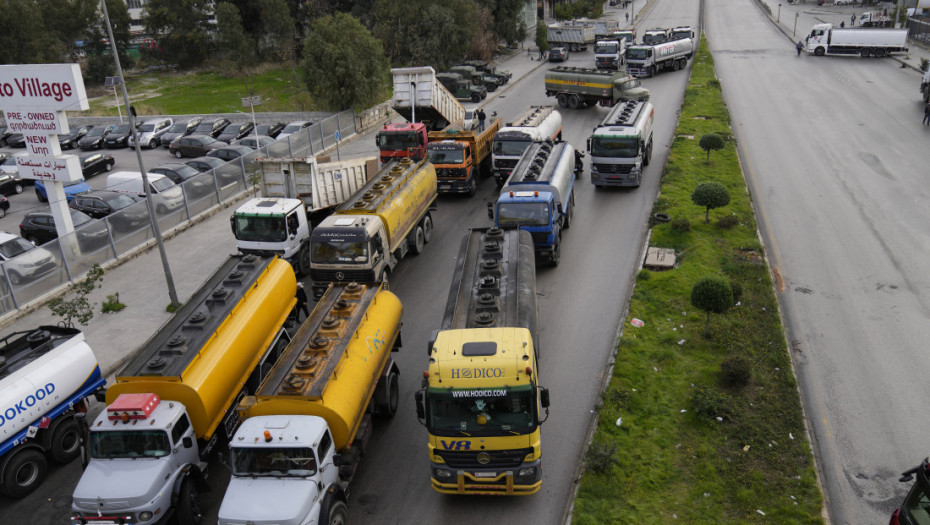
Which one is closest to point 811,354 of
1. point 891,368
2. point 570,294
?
point 891,368

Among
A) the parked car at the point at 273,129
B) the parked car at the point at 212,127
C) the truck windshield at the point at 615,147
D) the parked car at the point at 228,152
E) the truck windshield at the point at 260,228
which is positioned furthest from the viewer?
the parked car at the point at 212,127

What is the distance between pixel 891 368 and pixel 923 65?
41.5 meters

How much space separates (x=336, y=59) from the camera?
3991 cm

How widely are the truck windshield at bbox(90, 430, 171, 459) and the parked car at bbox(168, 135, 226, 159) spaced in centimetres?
2879

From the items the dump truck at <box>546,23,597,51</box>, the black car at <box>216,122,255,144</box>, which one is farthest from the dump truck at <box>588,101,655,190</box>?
the dump truck at <box>546,23,597,51</box>

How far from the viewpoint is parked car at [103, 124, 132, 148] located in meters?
41.9

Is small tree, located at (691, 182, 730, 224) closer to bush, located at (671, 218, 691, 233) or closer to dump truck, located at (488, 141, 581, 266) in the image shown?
bush, located at (671, 218, 691, 233)

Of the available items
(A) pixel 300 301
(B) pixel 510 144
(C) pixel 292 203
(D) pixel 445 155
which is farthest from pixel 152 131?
(A) pixel 300 301

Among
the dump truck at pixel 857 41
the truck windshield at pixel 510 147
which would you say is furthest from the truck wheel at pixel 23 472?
the dump truck at pixel 857 41

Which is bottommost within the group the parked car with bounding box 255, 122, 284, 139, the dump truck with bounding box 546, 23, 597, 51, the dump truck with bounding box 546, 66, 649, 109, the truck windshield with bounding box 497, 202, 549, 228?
the truck windshield with bounding box 497, 202, 549, 228

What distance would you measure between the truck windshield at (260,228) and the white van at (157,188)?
6.00 meters

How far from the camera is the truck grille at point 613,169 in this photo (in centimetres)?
2631

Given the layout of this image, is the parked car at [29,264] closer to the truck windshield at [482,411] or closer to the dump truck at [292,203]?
the dump truck at [292,203]

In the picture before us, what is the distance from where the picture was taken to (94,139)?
4175cm
